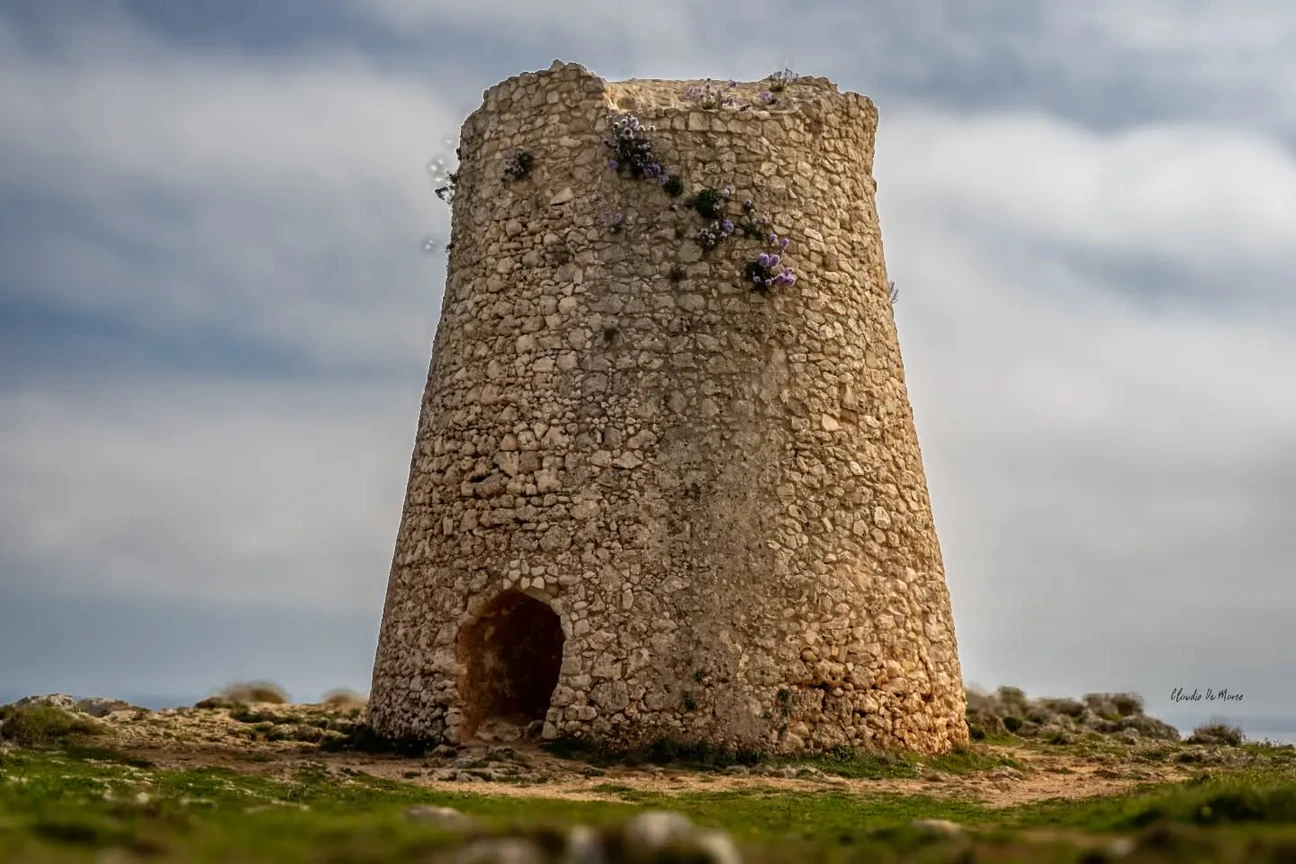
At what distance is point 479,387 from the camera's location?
1777cm

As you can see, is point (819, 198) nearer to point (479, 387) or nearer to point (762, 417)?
point (762, 417)

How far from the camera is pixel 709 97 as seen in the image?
725 inches

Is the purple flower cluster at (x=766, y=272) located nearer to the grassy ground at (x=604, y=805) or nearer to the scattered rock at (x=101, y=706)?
the grassy ground at (x=604, y=805)

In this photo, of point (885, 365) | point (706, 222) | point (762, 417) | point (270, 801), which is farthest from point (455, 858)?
point (885, 365)

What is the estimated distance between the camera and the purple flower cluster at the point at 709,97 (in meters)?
18.3

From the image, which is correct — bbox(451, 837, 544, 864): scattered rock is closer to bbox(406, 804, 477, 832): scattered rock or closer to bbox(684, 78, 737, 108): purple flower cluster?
bbox(406, 804, 477, 832): scattered rock

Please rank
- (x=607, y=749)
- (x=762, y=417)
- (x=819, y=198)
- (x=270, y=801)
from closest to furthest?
(x=270, y=801)
(x=607, y=749)
(x=762, y=417)
(x=819, y=198)

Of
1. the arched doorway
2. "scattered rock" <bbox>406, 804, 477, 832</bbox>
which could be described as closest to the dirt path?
the arched doorway

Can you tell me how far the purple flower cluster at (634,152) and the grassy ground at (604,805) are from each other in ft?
23.0

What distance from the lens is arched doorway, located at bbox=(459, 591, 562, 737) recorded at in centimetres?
1722

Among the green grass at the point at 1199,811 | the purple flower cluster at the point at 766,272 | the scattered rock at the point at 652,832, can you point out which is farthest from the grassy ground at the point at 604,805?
the purple flower cluster at the point at 766,272

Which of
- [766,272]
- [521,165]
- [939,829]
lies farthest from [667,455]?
[939,829]

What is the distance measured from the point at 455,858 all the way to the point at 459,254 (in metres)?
13.5

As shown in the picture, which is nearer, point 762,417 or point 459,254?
point 762,417
